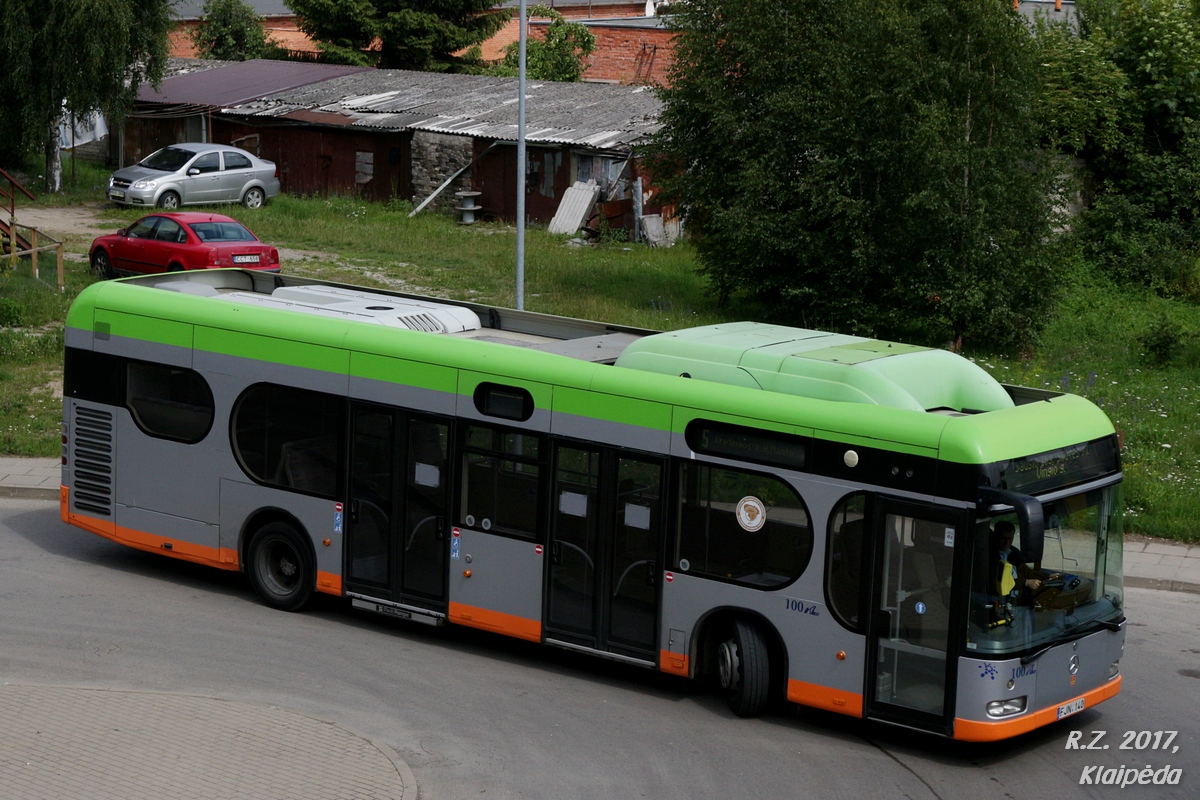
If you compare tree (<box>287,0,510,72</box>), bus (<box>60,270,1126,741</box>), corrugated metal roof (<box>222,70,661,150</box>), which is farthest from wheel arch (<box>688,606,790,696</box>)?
tree (<box>287,0,510,72</box>)

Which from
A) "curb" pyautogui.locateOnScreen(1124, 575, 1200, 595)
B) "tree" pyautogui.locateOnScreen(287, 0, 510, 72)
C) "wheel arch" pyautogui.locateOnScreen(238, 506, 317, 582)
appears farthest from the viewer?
"tree" pyautogui.locateOnScreen(287, 0, 510, 72)

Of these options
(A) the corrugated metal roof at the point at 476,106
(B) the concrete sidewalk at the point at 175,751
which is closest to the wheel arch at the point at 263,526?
(B) the concrete sidewalk at the point at 175,751

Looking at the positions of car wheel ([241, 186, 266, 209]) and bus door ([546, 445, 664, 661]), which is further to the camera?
car wheel ([241, 186, 266, 209])

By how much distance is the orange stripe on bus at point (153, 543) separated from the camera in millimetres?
13031

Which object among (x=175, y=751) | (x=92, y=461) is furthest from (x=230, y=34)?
(x=175, y=751)

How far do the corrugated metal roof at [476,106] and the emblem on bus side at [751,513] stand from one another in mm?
26281

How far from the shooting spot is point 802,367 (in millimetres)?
10352

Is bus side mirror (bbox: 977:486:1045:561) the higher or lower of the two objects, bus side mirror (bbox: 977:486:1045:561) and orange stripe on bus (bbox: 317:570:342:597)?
the higher

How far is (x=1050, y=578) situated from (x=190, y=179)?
1176 inches

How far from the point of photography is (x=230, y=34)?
60.4m

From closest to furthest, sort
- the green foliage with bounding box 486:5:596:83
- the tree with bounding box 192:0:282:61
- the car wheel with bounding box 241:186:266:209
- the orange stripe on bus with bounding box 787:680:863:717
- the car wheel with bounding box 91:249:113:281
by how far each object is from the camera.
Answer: the orange stripe on bus with bounding box 787:680:863:717
the car wheel with bounding box 91:249:113:281
the car wheel with bounding box 241:186:266:209
the green foliage with bounding box 486:5:596:83
the tree with bounding box 192:0:282:61

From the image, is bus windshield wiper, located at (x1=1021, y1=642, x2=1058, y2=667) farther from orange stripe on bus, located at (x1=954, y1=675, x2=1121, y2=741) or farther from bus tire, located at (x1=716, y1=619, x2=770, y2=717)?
bus tire, located at (x1=716, y1=619, x2=770, y2=717)

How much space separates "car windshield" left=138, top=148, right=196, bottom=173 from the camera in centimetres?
3556

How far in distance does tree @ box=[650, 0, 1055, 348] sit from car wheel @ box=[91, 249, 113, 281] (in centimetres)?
1183
